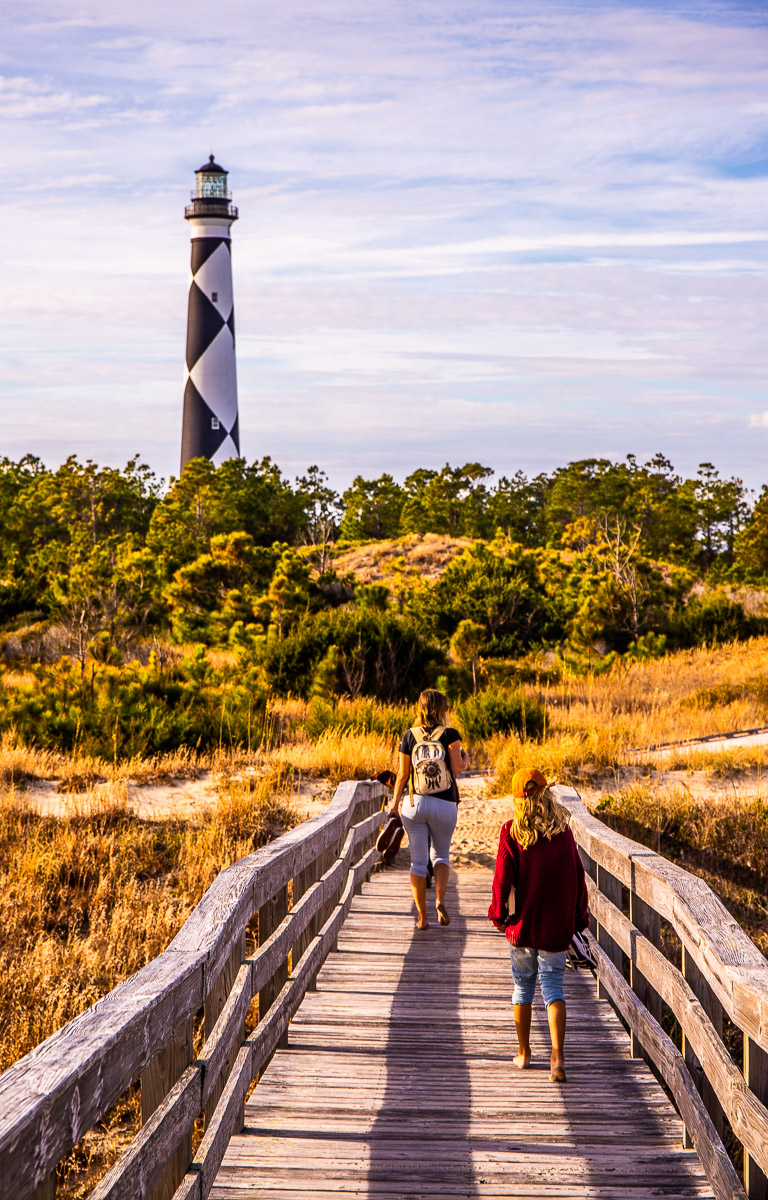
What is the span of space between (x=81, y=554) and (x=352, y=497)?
24081 millimetres

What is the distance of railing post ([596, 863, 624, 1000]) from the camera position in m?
5.77

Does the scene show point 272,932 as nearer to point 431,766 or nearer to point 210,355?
point 431,766

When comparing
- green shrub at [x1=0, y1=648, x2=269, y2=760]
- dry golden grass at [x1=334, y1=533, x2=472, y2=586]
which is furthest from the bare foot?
dry golden grass at [x1=334, y1=533, x2=472, y2=586]

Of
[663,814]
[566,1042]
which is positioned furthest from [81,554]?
[566,1042]

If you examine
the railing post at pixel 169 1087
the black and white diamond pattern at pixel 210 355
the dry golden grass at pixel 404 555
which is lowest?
the railing post at pixel 169 1087

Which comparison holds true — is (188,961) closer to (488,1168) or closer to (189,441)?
(488,1168)

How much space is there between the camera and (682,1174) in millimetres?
3520

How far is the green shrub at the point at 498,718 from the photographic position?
17094mm

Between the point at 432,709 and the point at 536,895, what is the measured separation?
2.29 m

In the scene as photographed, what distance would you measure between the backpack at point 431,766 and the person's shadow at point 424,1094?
1034 mm

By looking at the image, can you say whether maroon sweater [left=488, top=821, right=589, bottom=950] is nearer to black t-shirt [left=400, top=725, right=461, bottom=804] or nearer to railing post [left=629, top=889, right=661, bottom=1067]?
railing post [left=629, top=889, right=661, bottom=1067]

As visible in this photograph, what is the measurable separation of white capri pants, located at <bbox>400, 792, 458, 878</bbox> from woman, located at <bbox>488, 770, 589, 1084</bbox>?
2.09 metres

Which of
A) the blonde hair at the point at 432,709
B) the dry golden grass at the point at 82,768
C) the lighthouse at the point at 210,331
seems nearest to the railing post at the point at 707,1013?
the blonde hair at the point at 432,709

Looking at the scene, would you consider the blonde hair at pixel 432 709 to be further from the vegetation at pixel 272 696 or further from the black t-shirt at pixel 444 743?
the vegetation at pixel 272 696
